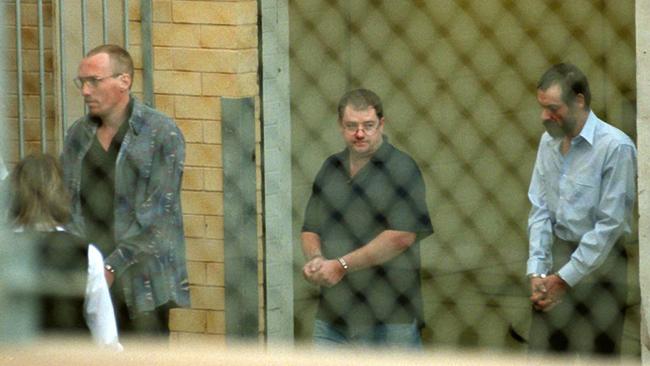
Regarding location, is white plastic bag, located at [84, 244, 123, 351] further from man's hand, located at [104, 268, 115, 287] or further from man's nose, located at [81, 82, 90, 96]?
man's nose, located at [81, 82, 90, 96]

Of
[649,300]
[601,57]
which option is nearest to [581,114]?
[649,300]

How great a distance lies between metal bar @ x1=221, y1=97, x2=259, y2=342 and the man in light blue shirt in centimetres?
116

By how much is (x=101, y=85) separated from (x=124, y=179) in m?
0.31

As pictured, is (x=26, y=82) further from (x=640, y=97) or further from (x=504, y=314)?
(x=640, y=97)

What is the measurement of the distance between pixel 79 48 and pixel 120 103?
85 centimetres

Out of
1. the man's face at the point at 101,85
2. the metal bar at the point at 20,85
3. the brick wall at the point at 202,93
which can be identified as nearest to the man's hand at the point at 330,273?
the brick wall at the point at 202,93

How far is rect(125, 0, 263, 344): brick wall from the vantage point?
5.95 metres

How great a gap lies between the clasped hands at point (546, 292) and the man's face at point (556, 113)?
438mm

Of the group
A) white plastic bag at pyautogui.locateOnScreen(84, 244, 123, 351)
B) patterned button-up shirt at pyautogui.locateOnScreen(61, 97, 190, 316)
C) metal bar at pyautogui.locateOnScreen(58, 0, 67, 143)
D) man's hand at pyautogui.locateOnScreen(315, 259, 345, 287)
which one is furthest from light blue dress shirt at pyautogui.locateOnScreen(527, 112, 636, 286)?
metal bar at pyautogui.locateOnScreen(58, 0, 67, 143)

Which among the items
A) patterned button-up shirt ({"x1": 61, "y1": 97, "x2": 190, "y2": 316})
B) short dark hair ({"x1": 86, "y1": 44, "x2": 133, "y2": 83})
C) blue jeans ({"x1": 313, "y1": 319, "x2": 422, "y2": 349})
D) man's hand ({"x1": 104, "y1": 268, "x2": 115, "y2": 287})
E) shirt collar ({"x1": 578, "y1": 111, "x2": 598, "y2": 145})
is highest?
short dark hair ({"x1": 86, "y1": 44, "x2": 133, "y2": 83})

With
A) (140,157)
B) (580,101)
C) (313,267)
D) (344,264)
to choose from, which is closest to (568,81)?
(580,101)

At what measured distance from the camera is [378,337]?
5.22 m

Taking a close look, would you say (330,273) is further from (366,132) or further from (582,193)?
(582,193)

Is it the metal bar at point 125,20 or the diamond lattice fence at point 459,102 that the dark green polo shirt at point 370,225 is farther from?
the metal bar at point 125,20
